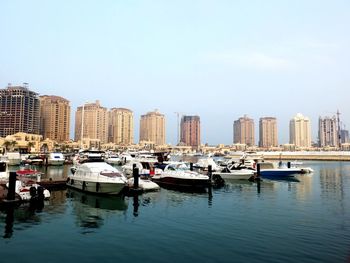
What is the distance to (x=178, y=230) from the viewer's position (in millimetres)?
19938

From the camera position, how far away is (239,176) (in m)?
50.6

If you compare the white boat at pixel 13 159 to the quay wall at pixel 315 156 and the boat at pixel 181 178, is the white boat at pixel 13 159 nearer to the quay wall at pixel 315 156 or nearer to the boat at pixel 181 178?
the boat at pixel 181 178

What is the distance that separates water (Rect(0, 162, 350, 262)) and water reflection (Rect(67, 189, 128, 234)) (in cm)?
7

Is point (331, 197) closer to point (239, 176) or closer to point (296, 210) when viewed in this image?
point (296, 210)

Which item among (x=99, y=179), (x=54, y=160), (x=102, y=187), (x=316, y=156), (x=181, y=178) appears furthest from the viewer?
(x=316, y=156)

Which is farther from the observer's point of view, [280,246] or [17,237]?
[17,237]

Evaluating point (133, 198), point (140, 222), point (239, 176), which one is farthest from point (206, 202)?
point (239, 176)

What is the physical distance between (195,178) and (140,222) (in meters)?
18.3

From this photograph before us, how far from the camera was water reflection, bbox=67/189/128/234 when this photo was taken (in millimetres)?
22411

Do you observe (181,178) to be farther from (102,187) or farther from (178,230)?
(178,230)

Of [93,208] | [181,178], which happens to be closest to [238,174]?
[181,178]

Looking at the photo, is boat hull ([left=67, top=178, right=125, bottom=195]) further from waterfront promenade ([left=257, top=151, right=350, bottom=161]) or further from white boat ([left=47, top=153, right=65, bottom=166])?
waterfront promenade ([left=257, top=151, right=350, bottom=161])

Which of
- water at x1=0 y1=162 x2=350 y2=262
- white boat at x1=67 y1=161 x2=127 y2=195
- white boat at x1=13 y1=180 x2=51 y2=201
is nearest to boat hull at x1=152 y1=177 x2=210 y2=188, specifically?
water at x1=0 y1=162 x2=350 y2=262

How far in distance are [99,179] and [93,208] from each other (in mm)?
6311
